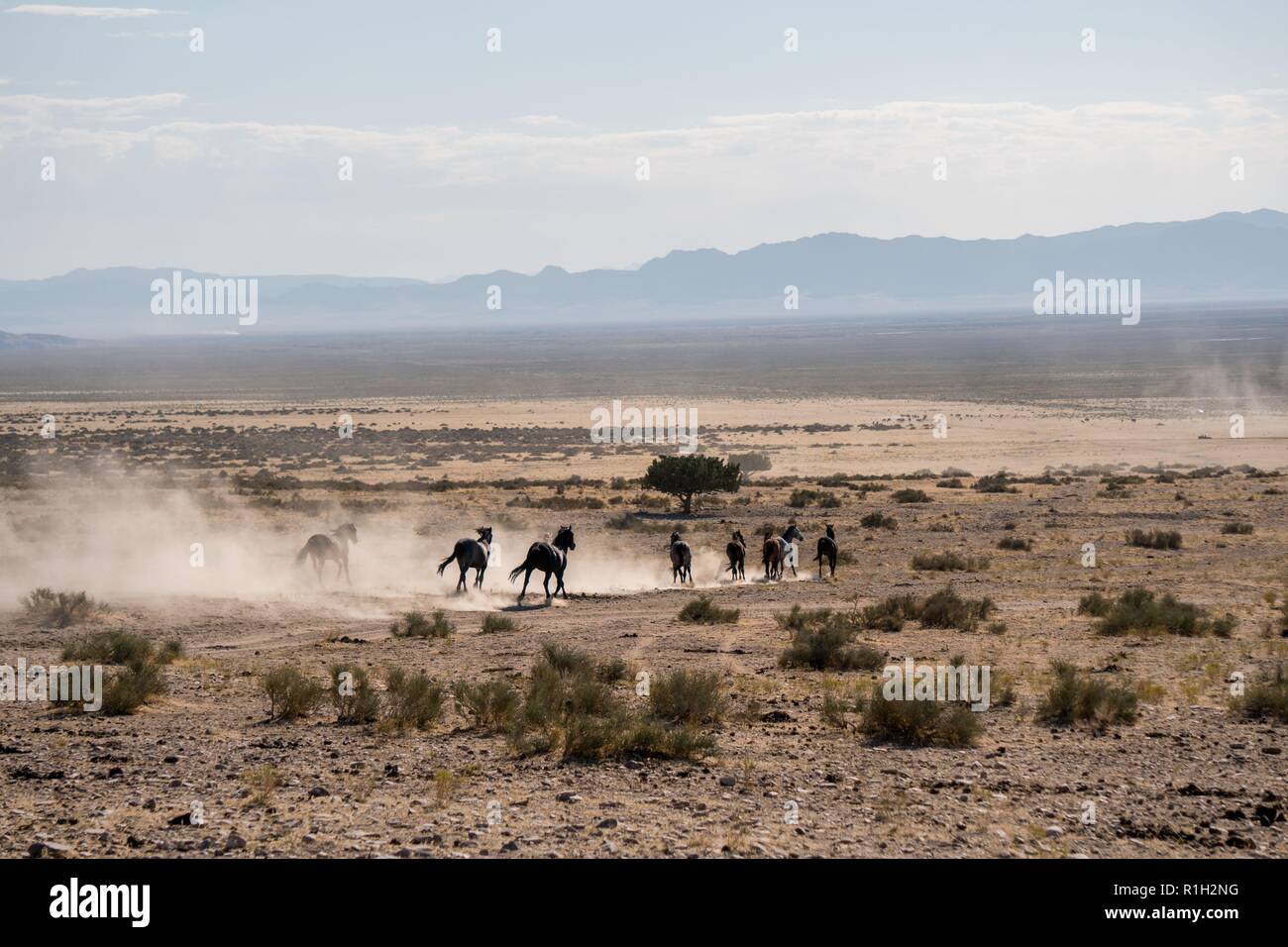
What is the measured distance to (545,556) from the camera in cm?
2203

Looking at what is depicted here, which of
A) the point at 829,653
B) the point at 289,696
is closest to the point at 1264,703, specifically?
the point at 829,653

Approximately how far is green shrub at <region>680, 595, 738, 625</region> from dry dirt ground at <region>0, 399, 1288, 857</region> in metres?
0.26

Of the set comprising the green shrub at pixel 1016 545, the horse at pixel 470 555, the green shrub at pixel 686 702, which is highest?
the horse at pixel 470 555

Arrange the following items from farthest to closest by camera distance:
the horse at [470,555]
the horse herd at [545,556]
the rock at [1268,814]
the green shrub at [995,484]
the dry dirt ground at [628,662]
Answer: the green shrub at [995,484] < the horse at [470,555] < the horse herd at [545,556] < the rock at [1268,814] < the dry dirt ground at [628,662]

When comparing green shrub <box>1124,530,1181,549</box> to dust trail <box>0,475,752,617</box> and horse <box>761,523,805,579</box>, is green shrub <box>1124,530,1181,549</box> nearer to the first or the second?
horse <box>761,523,805,579</box>

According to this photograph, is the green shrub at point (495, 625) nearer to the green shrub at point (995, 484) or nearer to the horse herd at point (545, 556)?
the horse herd at point (545, 556)

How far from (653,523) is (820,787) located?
26886 millimetres

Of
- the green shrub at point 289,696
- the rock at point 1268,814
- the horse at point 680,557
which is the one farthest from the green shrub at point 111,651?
the rock at point 1268,814

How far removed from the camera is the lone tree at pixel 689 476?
1567 inches

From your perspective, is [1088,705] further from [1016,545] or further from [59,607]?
[1016,545]

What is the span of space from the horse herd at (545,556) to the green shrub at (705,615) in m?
3.14

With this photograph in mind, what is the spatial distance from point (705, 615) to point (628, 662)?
438 centimetres

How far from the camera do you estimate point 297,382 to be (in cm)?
15238
